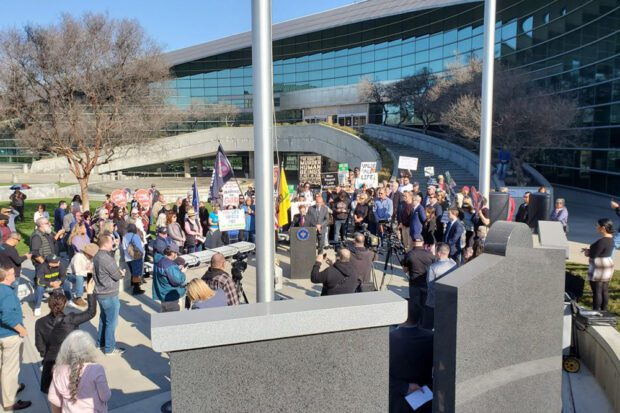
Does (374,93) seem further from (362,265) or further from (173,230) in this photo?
(362,265)

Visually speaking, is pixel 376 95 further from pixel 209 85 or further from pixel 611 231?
pixel 611 231

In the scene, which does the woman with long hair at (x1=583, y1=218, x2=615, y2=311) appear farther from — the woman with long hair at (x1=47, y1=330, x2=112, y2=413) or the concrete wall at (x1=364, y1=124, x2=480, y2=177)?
the concrete wall at (x1=364, y1=124, x2=480, y2=177)

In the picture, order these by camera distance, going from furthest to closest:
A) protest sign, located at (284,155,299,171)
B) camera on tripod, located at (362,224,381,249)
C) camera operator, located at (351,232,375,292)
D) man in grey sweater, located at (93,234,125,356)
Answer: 1. protest sign, located at (284,155,299,171)
2. camera on tripod, located at (362,224,381,249)
3. camera operator, located at (351,232,375,292)
4. man in grey sweater, located at (93,234,125,356)

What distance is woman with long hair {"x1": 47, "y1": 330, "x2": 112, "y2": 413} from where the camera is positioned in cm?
425

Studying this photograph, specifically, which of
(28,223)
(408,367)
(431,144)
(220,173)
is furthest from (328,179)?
(408,367)

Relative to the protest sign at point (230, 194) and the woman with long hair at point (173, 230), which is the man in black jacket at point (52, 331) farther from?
the protest sign at point (230, 194)

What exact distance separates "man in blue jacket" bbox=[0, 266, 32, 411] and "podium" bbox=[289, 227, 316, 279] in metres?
6.89

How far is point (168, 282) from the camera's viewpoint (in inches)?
330

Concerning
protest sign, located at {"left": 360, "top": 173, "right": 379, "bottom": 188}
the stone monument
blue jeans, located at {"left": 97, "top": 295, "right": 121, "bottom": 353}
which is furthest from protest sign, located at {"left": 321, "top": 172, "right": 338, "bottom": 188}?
the stone monument

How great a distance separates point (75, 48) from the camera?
23078 millimetres

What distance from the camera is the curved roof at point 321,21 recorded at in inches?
1708

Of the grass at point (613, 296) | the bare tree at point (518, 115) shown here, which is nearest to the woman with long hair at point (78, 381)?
the grass at point (613, 296)

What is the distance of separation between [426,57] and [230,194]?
33.6 metres

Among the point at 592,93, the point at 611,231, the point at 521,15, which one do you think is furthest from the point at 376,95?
the point at 611,231
